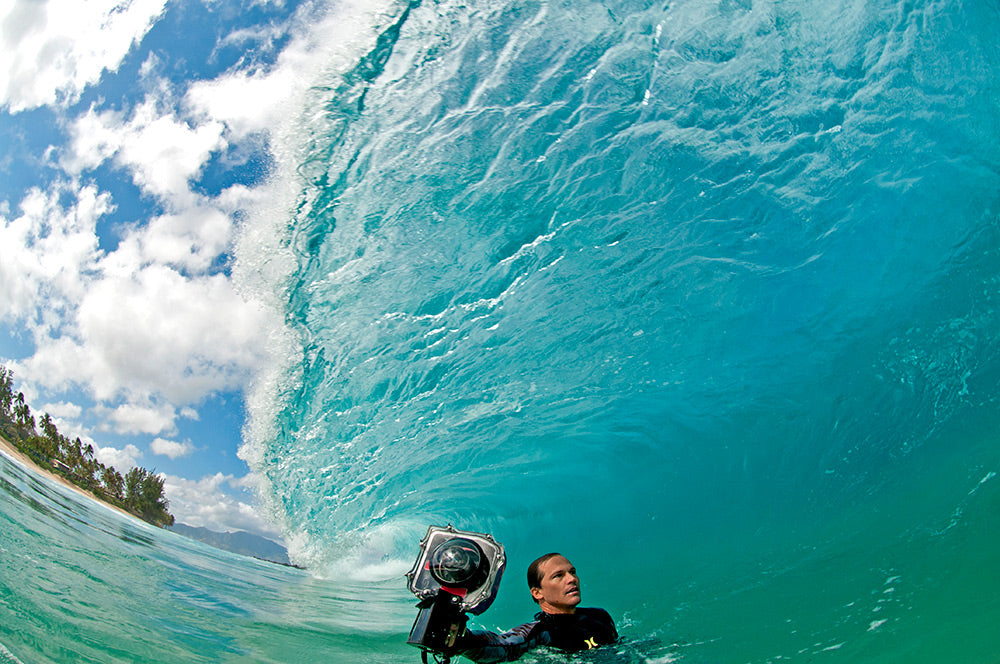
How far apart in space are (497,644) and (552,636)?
728 millimetres

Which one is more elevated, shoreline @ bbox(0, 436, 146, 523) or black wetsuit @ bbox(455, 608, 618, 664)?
shoreline @ bbox(0, 436, 146, 523)

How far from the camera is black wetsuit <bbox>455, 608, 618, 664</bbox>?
2207 mm

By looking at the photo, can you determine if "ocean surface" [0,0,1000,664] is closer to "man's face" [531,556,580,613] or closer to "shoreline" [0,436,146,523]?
"man's face" [531,556,580,613]

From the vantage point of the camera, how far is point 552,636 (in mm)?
2807

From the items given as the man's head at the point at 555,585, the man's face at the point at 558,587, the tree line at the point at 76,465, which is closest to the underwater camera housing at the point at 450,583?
the man's head at the point at 555,585

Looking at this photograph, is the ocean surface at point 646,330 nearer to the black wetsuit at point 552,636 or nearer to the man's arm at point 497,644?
the black wetsuit at point 552,636

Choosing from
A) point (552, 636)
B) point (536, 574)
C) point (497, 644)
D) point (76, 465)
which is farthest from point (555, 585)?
point (76, 465)

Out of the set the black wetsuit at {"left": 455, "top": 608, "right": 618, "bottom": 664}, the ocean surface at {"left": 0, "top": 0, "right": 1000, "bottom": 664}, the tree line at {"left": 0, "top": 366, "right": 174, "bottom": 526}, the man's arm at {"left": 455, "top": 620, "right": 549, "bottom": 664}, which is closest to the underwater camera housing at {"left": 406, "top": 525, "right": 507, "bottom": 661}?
the man's arm at {"left": 455, "top": 620, "right": 549, "bottom": 664}

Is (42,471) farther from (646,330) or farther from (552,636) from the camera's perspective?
(552,636)

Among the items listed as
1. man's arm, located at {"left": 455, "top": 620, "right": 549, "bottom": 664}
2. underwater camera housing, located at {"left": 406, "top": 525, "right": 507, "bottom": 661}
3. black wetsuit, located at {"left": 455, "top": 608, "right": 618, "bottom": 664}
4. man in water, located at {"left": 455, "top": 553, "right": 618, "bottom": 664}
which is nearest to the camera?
underwater camera housing, located at {"left": 406, "top": 525, "right": 507, "bottom": 661}

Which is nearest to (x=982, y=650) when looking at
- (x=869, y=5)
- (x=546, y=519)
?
(x=546, y=519)

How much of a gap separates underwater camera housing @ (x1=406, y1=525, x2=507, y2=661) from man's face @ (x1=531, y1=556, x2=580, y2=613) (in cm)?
89

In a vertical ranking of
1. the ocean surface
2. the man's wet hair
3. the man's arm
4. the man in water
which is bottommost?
the man's arm

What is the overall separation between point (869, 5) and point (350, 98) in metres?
6.31
